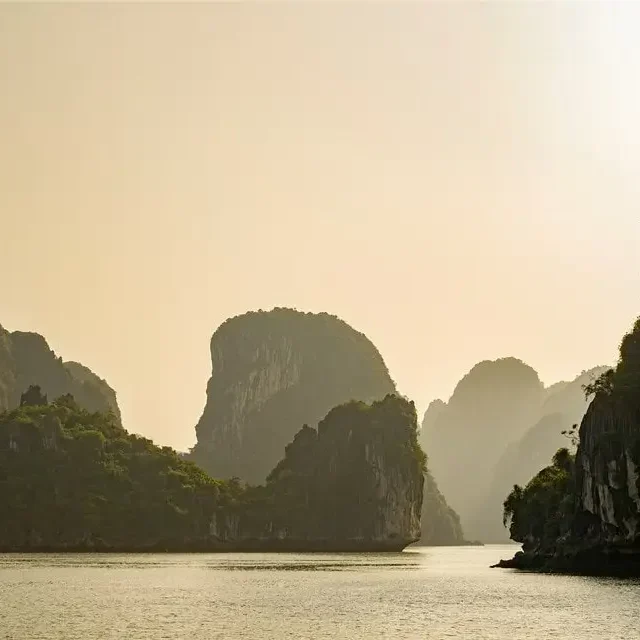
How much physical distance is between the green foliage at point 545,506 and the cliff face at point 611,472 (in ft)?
22.9

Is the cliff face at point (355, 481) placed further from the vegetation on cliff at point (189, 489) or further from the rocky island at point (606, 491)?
the rocky island at point (606, 491)

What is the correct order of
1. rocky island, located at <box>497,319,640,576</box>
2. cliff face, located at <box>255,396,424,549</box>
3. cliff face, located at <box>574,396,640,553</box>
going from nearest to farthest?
cliff face, located at <box>574,396,640,553</box>
rocky island, located at <box>497,319,640,576</box>
cliff face, located at <box>255,396,424,549</box>

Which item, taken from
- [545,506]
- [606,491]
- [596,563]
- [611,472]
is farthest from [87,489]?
[611,472]

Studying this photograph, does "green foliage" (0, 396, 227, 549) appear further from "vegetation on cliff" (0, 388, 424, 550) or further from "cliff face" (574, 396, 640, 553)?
"cliff face" (574, 396, 640, 553)

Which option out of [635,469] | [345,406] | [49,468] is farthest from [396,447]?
[635,469]

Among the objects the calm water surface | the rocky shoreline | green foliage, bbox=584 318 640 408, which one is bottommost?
the calm water surface

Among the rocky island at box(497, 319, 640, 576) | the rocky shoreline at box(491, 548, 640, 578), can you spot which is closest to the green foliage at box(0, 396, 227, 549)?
the rocky island at box(497, 319, 640, 576)

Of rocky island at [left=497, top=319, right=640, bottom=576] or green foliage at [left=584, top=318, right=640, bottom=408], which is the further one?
green foliage at [left=584, top=318, right=640, bottom=408]

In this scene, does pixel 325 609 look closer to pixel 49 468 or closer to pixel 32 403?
pixel 49 468

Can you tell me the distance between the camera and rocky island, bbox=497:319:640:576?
6906 cm

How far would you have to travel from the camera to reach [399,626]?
43594 mm

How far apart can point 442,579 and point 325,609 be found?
29.3 meters

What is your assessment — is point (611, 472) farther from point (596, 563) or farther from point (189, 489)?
point (189, 489)

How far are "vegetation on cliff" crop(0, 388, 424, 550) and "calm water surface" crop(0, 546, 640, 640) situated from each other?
56.9 meters
